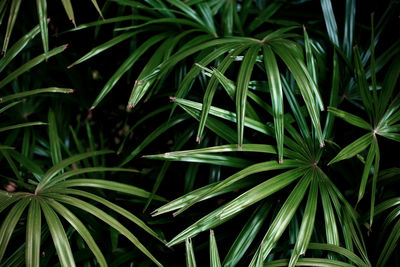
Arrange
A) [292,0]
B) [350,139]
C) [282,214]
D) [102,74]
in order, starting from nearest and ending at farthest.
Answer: [282,214]
[350,139]
[292,0]
[102,74]

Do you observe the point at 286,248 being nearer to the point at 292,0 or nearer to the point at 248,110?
the point at 248,110

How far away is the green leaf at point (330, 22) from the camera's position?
99cm

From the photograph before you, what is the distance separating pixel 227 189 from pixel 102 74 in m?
0.73

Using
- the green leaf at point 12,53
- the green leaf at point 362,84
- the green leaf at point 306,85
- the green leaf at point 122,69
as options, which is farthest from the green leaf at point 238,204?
the green leaf at point 12,53

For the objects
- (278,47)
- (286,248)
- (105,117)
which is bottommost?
(286,248)

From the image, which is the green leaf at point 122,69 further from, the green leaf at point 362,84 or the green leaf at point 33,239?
the green leaf at point 362,84

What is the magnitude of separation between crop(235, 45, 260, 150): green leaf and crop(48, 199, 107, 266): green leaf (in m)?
0.33

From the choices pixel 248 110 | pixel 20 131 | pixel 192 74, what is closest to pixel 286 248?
pixel 248 110

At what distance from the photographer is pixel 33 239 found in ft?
2.23

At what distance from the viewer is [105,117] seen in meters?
1.37

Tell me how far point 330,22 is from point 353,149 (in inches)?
15.3

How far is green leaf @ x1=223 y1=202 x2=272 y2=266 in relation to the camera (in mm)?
788

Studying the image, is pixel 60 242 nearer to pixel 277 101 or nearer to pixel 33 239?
pixel 33 239

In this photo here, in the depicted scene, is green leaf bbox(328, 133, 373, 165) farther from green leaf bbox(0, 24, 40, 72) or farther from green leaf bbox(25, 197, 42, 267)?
green leaf bbox(0, 24, 40, 72)
